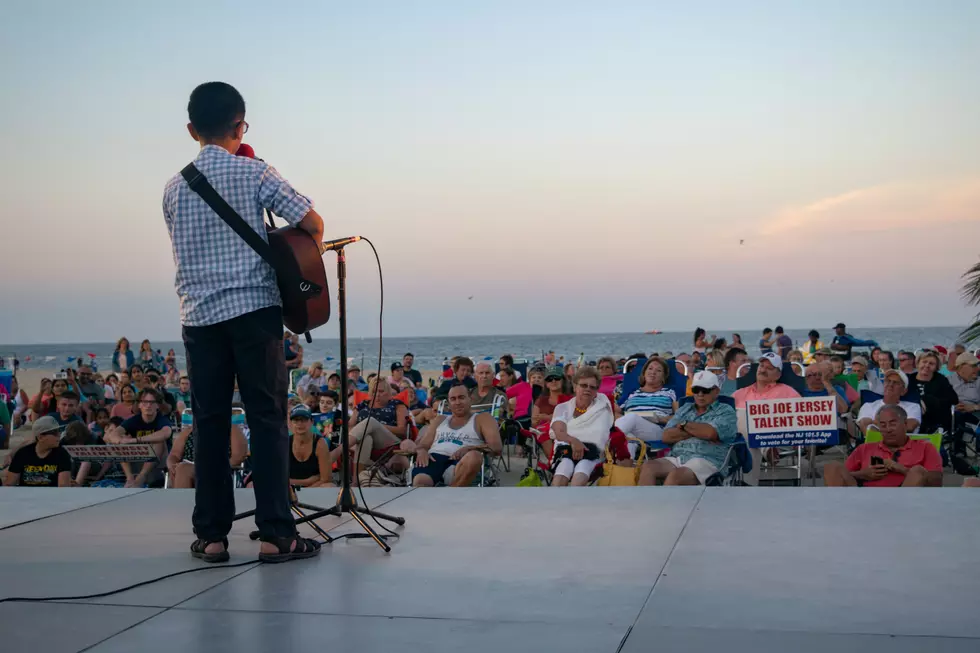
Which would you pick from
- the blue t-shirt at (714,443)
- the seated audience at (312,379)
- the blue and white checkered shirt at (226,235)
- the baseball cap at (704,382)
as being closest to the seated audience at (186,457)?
the blue t-shirt at (714,443)

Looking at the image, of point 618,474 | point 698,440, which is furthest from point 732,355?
point 618,474

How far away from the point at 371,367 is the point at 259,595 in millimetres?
38682

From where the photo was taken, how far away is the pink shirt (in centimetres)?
839

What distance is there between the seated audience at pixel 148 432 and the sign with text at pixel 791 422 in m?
4.70

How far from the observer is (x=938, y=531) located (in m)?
3.69

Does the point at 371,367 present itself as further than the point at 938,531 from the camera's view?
Yes

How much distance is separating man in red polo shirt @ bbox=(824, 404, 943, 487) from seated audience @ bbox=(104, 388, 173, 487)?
5.20 metres

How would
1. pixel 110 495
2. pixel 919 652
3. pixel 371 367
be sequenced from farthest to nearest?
pixel 371 367 → pixel 110 495 → pixel 919 652

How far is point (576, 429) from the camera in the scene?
697 centimetres

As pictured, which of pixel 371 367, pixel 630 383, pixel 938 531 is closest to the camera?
pixel 938 531

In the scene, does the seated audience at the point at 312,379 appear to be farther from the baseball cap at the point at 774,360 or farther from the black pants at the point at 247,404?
the black pants at the point at 247,404

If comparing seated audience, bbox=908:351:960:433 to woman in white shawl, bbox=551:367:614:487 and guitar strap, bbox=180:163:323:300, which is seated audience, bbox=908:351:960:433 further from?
guitar strap, bbox=180:163:323:300

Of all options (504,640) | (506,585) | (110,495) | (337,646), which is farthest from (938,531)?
(110,495)

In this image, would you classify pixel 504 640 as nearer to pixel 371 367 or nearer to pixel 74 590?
pixel 74 590
